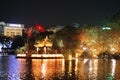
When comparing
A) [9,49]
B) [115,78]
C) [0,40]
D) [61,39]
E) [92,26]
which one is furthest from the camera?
[0,40]

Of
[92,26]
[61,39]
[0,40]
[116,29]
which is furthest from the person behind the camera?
[0,40]

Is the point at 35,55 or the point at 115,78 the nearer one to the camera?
the point at 115,78

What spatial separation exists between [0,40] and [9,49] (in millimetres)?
16077

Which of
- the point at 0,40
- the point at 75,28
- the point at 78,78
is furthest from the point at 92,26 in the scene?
the point at 0,40

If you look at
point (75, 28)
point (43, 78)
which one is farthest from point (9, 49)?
point (43, 78)

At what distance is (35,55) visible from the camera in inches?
3907

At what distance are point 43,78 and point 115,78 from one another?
764 centimetres

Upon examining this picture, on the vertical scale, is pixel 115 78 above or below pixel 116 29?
below

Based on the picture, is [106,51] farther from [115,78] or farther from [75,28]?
[115,78]

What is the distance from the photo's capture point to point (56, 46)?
108 m

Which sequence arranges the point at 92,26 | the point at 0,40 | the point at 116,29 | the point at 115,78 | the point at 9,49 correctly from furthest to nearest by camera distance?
the point at 0,40, the point at 9,49, the point at 92,26, the point at 116,29, the point at 115,78

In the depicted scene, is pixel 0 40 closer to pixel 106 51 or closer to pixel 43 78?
pixel 106 51

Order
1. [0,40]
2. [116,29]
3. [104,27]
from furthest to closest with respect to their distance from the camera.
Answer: [0,40], [104,27], [116,29]

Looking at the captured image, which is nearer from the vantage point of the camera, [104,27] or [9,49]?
[104,27]
